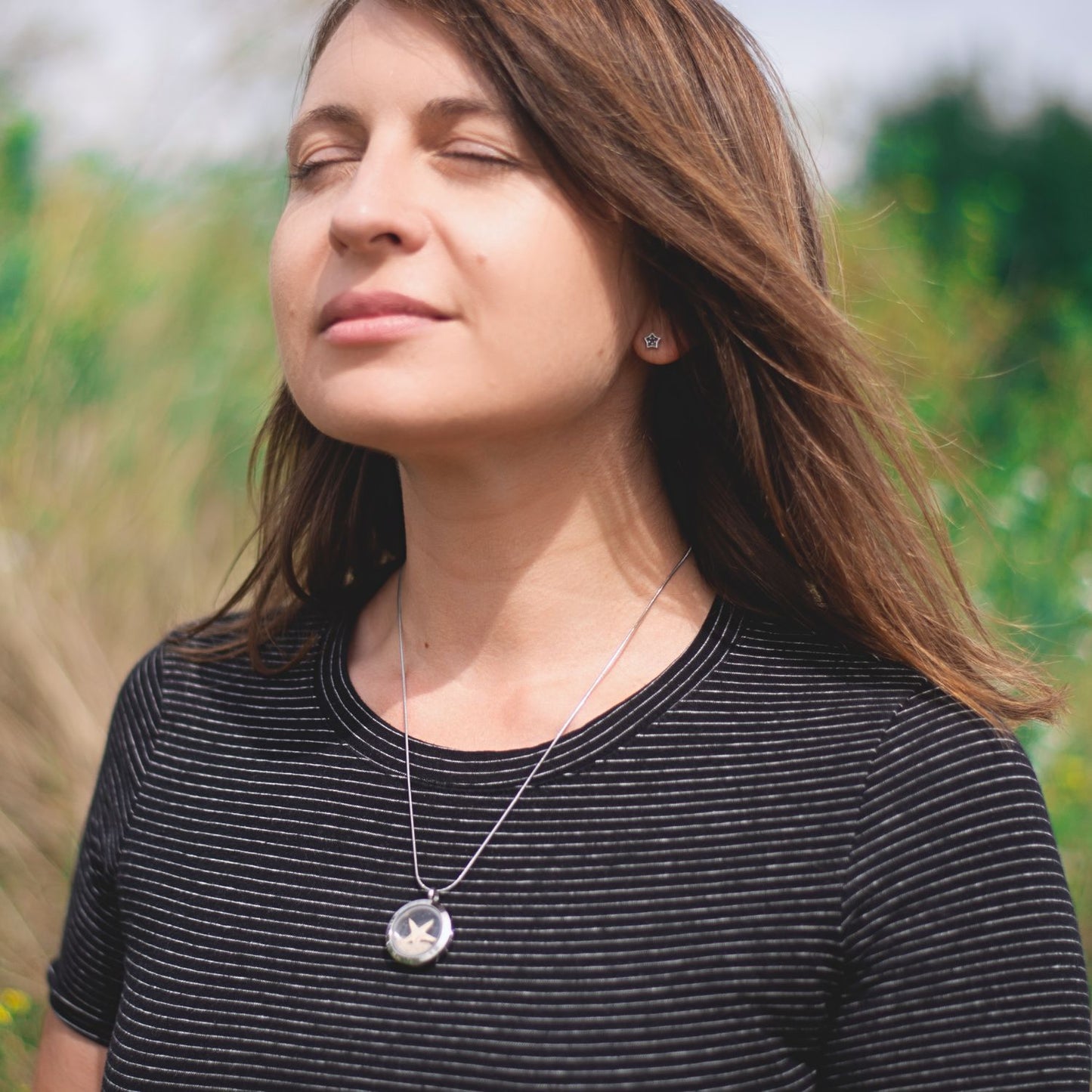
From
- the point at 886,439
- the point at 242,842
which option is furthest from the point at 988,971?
the point at 242,842

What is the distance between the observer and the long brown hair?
1.49m

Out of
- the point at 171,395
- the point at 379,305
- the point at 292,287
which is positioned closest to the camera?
the point at 379,305

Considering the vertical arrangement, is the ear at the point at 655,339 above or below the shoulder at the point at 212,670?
above

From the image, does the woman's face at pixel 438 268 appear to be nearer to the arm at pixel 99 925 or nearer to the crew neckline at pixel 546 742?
the crew neckline at pixel 546 742

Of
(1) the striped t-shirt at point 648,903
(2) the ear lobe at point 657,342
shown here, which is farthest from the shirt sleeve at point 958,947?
(2) the ear lobe at point 657,342

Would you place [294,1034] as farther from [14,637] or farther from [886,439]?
[14,637]

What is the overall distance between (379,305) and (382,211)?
102mm

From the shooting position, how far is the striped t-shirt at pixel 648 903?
4.48 ft

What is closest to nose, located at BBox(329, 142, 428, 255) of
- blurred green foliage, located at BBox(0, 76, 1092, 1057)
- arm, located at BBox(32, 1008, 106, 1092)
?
arm, located at BBox(32, 1008, 106, 1092)

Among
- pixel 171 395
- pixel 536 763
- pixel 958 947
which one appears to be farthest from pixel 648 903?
pixel 171 395

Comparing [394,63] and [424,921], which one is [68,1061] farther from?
[394,63]

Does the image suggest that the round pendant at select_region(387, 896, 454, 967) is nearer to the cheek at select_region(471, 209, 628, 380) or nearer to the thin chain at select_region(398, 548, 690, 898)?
the thin chain at select_region(398, 548, 690, 898)

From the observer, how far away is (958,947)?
137 centimetres

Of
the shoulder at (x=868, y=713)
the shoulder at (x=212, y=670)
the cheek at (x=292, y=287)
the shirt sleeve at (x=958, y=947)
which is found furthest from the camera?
the shoulder at (x=212, y=670)
